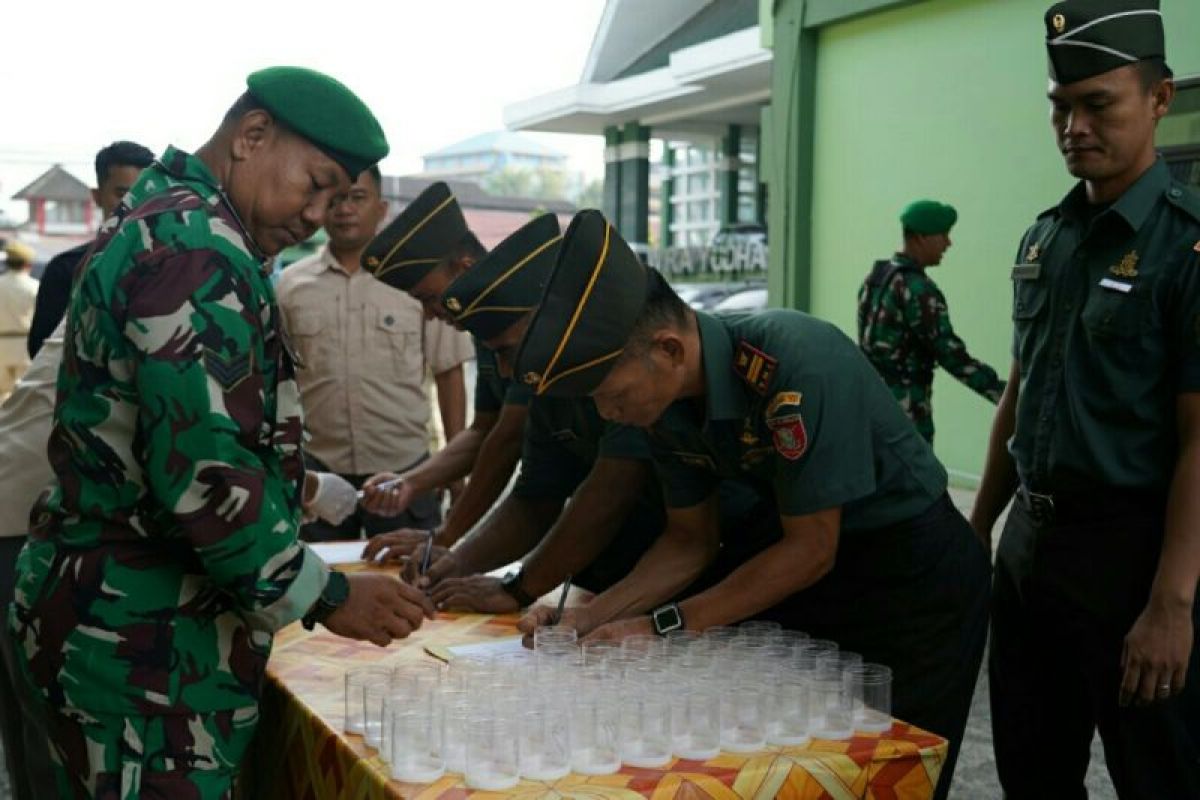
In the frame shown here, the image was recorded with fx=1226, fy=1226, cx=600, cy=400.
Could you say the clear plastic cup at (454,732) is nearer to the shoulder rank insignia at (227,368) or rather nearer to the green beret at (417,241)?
the shoulder rank insignia at (227,368)

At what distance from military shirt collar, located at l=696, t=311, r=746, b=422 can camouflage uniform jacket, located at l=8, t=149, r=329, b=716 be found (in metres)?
0.70

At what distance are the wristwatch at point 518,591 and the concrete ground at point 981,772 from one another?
58.9 inches

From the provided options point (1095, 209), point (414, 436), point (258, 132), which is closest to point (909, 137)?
point (414, 436)

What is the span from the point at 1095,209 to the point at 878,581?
777 mm

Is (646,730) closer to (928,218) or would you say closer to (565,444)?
(565,444)

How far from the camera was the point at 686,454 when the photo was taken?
2.23 meters

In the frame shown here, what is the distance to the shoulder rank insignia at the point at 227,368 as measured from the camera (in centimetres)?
154

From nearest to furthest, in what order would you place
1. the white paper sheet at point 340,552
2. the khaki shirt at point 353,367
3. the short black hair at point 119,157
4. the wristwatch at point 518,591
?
the wristwatch at point 518,591 < the white paper sheet at point 340,552 < the short black hair at point 119,157 < the khaki shirt at point 353,367

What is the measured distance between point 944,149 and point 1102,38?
504cm

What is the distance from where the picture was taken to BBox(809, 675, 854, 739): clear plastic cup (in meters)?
1.77

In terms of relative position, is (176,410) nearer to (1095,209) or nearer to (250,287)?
(250,287)

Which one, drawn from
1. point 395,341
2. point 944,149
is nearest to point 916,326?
point 395,341

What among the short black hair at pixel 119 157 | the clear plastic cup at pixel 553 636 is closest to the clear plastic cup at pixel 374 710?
the clear plastic cup at pixel 553 636

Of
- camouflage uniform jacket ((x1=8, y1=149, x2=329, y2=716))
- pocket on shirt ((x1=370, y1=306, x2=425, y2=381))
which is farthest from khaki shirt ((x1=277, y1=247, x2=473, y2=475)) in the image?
camouflage uniform jacket ((x1=8, y1=149, x2=329, y2=716))
